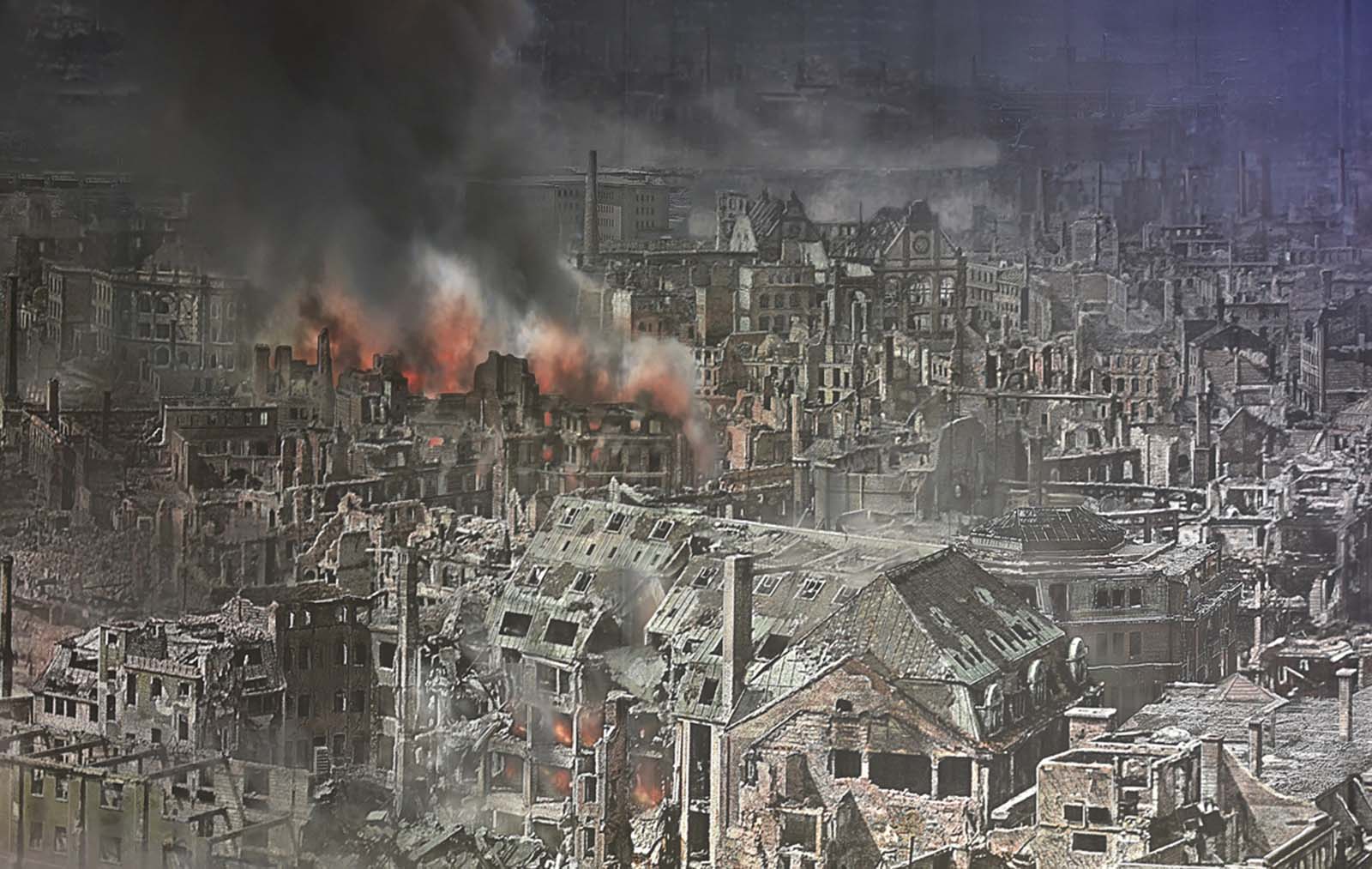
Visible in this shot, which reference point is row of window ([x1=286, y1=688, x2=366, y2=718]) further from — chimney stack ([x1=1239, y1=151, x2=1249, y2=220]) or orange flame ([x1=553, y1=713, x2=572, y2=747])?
chimney stack ([x1=1239, y1=151, x2=1249, y2=220])

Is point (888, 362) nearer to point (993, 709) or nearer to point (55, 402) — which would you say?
point (993, 709)

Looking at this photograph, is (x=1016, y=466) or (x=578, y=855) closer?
(x=578, y=855)

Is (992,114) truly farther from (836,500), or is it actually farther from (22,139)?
(22,139)

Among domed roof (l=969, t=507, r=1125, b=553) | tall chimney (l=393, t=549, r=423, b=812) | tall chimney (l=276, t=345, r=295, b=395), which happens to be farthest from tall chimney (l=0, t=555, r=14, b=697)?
domed roof (l=969, t=507, r=1125, b=553)

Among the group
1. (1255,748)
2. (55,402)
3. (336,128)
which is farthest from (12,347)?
(1255,748)

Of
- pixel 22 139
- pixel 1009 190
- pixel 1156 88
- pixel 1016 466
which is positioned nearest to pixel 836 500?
pixel 1016 466

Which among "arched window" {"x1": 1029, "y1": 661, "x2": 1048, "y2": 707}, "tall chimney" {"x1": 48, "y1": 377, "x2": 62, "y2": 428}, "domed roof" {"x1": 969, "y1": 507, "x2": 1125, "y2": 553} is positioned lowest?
"arched window" {"x1": 1029, "y1": 661, "x2": 1048, "y2": 707}
